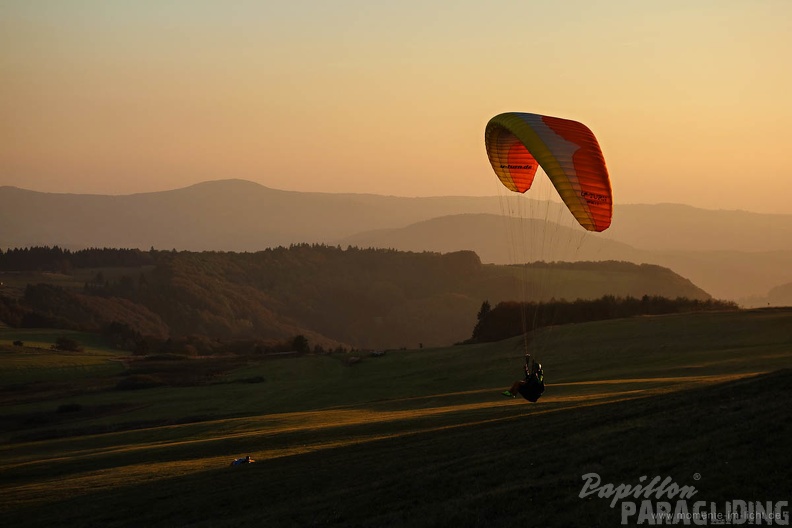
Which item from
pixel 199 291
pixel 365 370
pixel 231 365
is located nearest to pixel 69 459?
pixel 365 370

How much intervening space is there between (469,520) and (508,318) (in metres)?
87.1

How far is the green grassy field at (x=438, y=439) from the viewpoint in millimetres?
18312

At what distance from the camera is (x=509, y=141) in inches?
1350

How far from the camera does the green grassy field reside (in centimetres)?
1831

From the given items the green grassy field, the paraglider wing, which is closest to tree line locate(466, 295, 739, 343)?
the green grassy field

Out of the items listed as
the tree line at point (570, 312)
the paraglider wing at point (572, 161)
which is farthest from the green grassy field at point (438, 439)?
the tree line at point (570, 312)

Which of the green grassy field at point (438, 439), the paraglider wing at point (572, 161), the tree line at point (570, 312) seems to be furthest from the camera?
the tree line at point (570, 312)

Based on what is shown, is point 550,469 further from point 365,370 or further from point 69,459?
point 365,370

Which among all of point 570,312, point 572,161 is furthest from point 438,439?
point 570,312

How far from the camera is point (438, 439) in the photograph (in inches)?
1163

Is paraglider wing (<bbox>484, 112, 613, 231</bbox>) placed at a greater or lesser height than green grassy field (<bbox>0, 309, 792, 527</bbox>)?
greater

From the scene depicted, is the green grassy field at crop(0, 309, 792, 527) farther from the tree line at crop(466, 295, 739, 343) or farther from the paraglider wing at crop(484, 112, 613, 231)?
the tree line at crop(466, 295, 739, 343)

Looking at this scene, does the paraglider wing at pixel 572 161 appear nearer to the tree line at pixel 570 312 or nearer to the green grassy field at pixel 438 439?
the green grassy field at pixel 438 439

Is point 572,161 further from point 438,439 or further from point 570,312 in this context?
point 570,312
